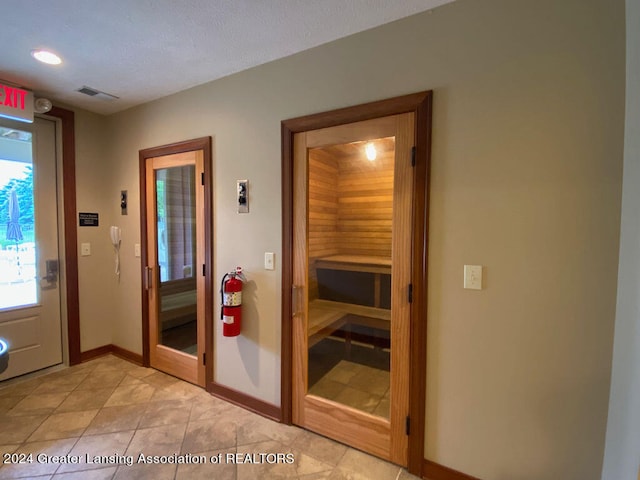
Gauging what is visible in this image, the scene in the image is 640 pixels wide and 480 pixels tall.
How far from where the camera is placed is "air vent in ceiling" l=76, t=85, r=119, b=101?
2545 millimetres

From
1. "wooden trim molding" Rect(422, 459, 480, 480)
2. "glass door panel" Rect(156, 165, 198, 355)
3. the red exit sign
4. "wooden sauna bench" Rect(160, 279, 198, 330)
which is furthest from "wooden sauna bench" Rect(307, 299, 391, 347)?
the red exit sign

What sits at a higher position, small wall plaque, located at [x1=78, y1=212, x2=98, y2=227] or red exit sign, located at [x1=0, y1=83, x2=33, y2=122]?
red exit sign, located at [x1=0, y1=83, x2=33, y2=122]

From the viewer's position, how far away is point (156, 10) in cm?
159

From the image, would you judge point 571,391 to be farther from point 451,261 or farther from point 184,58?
point 184,58

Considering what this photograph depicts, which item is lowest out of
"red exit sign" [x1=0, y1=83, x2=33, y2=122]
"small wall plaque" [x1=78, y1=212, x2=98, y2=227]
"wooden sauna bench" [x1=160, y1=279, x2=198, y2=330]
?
"wooden sauna bench" [x1=160, y1=279, x2=198, y2=330]

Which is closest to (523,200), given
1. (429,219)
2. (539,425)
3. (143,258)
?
(429,219)

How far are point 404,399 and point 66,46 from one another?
3185 millimetres

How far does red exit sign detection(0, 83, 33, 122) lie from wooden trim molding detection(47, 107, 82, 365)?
14.3 inches

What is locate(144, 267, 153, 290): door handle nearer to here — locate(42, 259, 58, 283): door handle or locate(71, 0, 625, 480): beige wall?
locate(42, 259, 58, 283): door handle

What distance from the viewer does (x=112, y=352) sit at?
3.28 metres

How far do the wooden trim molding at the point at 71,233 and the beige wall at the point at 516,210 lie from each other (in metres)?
2.73

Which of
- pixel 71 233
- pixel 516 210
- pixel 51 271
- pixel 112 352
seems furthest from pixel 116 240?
pixel 516 210

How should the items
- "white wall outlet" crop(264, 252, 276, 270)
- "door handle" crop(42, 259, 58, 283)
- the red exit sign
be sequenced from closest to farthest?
1. "white wall outlet" crop(264, 252, 276, 270)
2. the red exit sign
3. "door handle" crop(42, 259, 58, 283)

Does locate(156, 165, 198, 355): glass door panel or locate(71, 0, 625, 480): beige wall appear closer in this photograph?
locate(71, 0, 625, 480): beige wall
